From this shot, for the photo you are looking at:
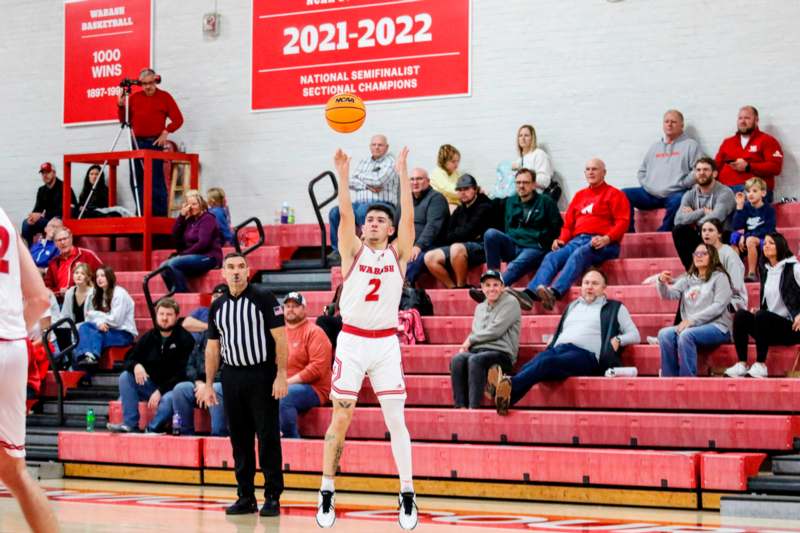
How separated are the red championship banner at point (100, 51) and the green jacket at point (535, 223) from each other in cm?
631

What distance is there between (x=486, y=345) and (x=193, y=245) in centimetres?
453

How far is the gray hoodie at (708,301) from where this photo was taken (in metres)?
9.69

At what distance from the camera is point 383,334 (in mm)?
7379

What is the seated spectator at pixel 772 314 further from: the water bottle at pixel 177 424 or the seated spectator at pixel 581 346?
the water bottle at pixel 177 424

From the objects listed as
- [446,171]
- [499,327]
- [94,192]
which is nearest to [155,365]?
[499,327]

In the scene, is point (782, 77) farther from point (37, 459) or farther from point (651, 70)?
point (37, 459)

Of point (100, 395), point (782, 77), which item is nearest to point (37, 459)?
point (100, 395)

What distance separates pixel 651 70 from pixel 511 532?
7.20 m

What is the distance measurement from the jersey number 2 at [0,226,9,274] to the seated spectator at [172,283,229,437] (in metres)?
4.95

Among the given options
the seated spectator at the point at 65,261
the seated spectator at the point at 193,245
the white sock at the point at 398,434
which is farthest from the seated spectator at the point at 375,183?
the white sock at the point at 398,434

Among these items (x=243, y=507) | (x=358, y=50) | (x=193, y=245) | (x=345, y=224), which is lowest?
(x=243, y=507)

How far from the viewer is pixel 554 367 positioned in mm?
9555

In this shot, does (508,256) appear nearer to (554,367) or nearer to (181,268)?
(554,367)

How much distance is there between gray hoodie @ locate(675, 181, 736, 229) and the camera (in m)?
11.0
